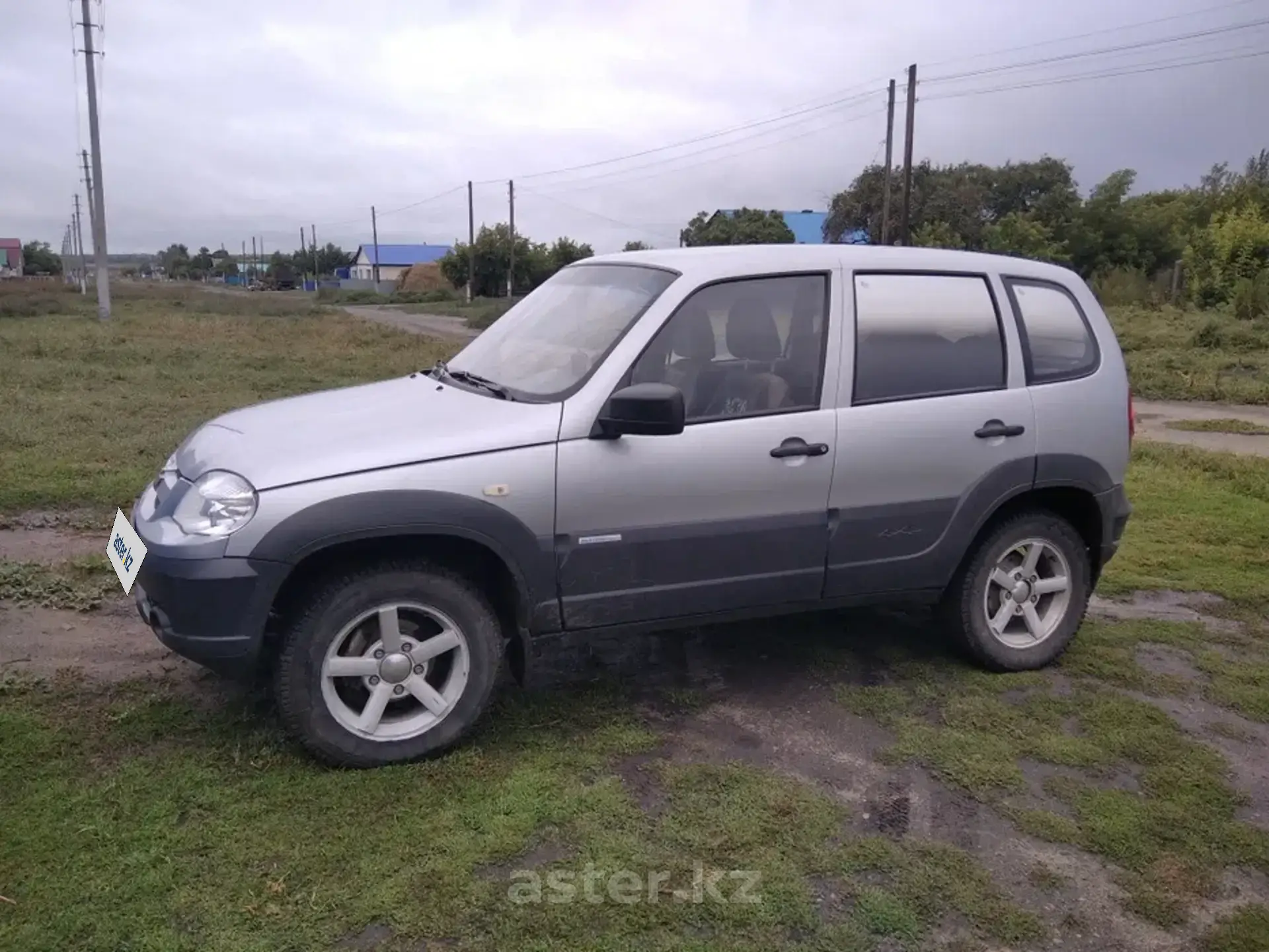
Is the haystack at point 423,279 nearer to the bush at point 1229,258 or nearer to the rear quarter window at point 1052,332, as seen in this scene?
the bush at point 1229,258

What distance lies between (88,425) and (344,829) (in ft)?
27.1

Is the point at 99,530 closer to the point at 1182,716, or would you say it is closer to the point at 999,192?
the point at 1182,716

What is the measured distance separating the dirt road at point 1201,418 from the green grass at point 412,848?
338 inches

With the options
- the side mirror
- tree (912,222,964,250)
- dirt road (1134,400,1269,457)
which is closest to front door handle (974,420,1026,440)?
the side mirror

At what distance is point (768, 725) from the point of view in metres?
4.15

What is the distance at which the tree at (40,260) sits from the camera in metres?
122

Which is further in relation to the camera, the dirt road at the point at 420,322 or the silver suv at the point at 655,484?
the dirt road at the point at 420,322

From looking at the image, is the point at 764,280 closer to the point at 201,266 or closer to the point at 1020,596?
the point at 1020,596

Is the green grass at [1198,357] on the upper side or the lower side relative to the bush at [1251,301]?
lower

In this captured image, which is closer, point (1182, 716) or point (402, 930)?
point (402, 930)

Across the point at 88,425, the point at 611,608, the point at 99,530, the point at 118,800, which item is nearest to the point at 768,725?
the point at 611,608

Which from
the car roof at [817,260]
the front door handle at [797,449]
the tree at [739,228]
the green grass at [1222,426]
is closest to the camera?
the front door handle at [797,449]

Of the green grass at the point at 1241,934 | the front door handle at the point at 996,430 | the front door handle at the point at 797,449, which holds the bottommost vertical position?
the green grass at the point at 1241,934

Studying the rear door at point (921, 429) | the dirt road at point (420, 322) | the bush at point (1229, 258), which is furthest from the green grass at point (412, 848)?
the bush at point (1229, 258)
